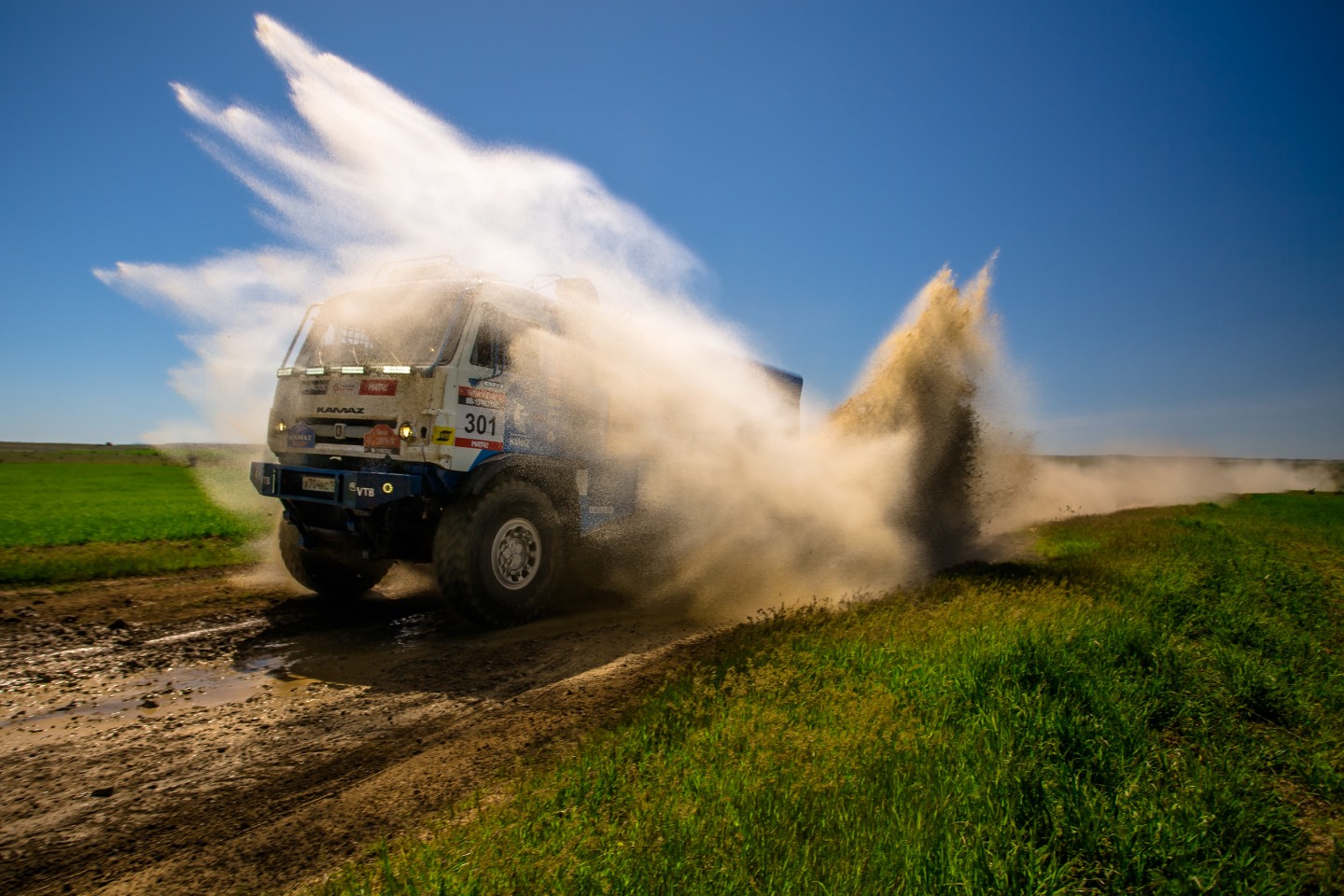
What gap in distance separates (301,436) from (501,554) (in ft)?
7.86

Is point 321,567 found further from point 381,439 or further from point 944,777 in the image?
point 944,777

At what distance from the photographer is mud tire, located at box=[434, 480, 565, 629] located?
6.11m

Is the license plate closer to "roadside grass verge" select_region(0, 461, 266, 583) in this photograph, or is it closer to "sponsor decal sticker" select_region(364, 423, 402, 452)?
"sponsor decal sticker" select_region(364, 423, 402, 452)

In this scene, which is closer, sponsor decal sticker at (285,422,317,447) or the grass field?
sponsor decal sticker at (285,422,317,447)

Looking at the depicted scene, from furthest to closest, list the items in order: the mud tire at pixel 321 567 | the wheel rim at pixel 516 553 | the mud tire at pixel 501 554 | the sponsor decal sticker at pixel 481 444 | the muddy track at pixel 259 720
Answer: the mud tire at pixel 321 567 → the wheel rim at pixel 516 553 → the sponsor decal sticker at pixel 481 444 → the mud tire at pixel 501 554 → the muddy track at pixel 259 720

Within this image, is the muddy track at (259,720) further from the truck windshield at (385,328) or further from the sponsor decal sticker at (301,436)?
the truck windshield at (385,328)

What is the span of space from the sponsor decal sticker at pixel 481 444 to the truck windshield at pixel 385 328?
0.79 metres

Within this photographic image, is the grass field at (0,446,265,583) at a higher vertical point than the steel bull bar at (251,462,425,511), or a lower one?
lower

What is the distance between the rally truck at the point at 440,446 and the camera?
6.16 meters

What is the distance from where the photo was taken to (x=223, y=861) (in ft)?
8.95

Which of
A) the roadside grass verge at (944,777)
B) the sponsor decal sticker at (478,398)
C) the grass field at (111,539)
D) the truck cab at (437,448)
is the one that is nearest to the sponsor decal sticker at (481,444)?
the truck cab at (437,448)

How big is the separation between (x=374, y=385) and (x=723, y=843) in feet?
17.5

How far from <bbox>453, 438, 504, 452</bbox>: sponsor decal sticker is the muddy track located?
1753 mm

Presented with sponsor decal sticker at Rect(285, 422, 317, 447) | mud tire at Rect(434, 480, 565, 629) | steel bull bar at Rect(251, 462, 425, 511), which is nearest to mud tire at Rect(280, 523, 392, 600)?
steel bull bar at Rect(251, 462, 425, 511)
